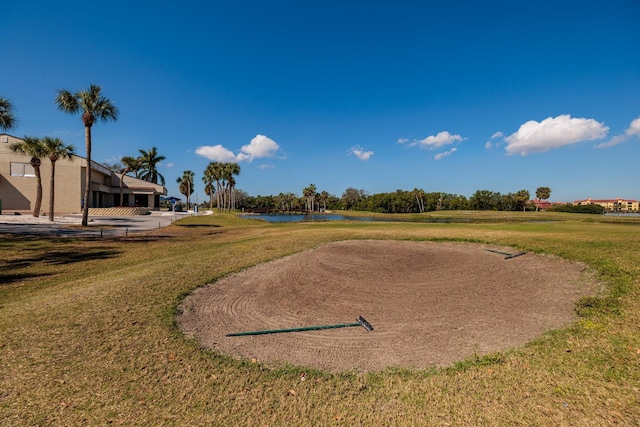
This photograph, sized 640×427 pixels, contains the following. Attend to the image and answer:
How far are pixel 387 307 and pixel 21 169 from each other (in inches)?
2256

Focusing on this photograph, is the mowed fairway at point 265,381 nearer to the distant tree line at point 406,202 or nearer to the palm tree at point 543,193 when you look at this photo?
the distant tree line at point 406,202

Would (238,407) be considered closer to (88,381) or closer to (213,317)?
(88,381)

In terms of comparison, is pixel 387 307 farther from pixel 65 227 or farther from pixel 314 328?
pixel 65 227

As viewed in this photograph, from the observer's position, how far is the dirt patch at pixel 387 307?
4648 mm

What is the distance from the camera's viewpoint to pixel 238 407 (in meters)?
3.29

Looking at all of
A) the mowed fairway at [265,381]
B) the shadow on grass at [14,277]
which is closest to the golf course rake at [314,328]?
the mowed fairway at [265,381]

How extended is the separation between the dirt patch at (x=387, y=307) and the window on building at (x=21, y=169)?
51334 mm

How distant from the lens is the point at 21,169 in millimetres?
40719

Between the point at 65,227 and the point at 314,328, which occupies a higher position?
the point at 65,227

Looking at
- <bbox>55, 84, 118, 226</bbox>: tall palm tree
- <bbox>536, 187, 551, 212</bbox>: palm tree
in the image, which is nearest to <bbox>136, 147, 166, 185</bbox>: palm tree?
<bbox>55, 84, 118, 226</bbox>: tall palm tree

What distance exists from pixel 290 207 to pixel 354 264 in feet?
407

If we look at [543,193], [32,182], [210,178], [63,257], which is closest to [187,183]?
[210,178]

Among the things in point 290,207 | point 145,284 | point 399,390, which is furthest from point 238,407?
point 290,207

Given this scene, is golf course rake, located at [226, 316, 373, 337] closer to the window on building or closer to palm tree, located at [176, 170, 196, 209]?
the window on building
